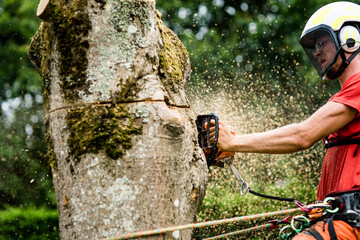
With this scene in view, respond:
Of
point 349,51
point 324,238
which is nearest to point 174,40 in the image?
point 349,51

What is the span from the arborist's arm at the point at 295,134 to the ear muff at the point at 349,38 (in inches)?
19.6

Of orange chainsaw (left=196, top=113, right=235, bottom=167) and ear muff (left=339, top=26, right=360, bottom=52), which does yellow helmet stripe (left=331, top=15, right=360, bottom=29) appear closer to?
ear muff (left=339, top=26, right=360, bottom=52)

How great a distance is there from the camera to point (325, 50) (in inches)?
104

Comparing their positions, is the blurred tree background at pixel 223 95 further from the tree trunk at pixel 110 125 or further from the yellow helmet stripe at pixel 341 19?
the tree trunk at pixel 110 125

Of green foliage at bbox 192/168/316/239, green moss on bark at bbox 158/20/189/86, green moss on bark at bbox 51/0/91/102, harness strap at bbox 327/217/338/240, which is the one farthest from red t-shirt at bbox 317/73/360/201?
green foliage at bbox 192/168/316/239

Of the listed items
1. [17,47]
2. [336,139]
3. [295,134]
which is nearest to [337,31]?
[336,139]

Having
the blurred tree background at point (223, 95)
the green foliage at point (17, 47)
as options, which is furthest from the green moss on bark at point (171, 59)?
the green foliage at point (17, 47)

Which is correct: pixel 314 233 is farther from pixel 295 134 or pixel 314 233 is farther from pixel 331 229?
pixel 295 134

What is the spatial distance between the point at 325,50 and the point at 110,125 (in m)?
1.71

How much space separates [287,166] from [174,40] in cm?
742

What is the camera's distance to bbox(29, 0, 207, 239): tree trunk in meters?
1.69

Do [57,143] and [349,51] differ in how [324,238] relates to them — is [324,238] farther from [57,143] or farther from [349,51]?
[57,143]

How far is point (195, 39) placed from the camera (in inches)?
434

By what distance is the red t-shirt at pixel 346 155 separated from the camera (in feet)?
7.06
